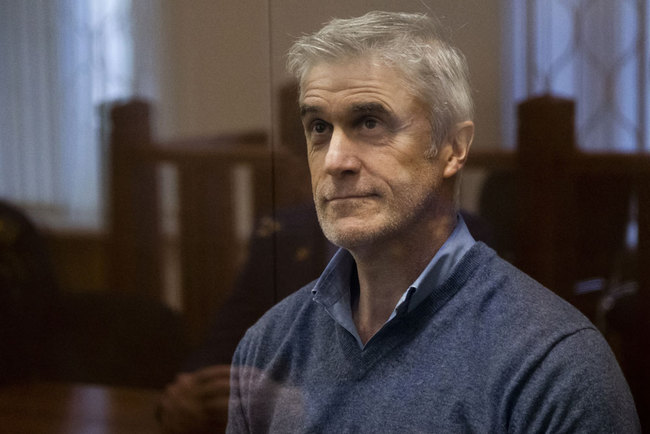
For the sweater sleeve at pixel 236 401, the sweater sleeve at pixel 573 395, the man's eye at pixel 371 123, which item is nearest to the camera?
the sweater sleeve at pixel 573 395

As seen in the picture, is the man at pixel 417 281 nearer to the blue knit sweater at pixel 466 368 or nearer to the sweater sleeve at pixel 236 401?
the blue knit sweater at pixel 466 368

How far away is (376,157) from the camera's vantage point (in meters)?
1.20

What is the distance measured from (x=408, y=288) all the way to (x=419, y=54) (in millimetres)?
320

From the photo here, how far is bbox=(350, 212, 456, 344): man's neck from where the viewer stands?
1.23 meters

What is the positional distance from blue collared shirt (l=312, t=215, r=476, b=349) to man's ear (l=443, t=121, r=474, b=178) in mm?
73

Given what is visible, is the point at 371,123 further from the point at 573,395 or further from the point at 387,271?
the point at 573,395

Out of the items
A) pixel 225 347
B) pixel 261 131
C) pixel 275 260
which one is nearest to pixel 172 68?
pixel 261 131

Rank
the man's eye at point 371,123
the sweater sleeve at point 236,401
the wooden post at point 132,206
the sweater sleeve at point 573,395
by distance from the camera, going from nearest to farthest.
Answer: the sweater sleeve at point 573,395, the man's eye at point 371,123, the sweater sleeve at point 236,401, the wooden post at point 132,206

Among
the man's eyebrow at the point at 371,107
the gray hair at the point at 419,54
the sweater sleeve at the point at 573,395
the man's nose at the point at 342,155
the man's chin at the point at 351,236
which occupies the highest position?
the gray hair at the point at 419,54

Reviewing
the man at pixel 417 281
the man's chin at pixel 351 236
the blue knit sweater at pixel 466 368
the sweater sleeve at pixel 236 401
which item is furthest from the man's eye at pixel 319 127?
the sweater sleeve at pixel 236 401

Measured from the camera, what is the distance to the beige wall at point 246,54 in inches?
49.4

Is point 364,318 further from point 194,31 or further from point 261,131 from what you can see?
point 194,31

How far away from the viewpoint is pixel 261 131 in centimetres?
149

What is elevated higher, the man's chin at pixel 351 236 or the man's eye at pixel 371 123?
the man's eye at pixel 371 123
